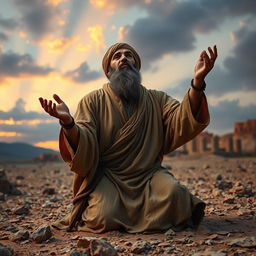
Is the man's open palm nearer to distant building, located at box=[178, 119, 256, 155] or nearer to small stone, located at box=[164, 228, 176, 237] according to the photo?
small stone, located at box=[164, 228, 176, 237]

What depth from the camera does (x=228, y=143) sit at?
125 feet

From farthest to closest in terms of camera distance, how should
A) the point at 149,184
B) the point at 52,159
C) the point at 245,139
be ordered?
the point at 245,139
the point at 52,159
the point at 149,184

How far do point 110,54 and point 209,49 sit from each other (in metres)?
1.43

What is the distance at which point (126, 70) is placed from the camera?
4781mm

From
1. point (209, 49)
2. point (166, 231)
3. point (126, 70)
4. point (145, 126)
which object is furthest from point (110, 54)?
point (166, 231)

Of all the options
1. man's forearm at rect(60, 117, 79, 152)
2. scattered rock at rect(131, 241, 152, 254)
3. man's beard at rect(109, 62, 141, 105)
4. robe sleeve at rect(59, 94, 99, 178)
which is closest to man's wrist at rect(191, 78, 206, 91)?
man's beard at rect(109, 62, 141, 105)

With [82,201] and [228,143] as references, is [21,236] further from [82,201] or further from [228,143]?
[228,143]

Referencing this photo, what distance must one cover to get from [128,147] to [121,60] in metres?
1.15

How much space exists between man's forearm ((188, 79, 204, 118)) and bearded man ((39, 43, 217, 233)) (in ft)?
0.04

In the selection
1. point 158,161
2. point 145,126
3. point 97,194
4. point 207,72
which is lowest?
point 97,194

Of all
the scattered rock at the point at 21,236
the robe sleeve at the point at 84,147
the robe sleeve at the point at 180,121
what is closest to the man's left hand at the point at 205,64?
the robe sleeve at the point at 180,121

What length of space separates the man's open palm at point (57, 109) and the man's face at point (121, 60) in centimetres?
101

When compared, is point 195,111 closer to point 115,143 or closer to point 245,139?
point 115,143

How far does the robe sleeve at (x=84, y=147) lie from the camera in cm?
429
